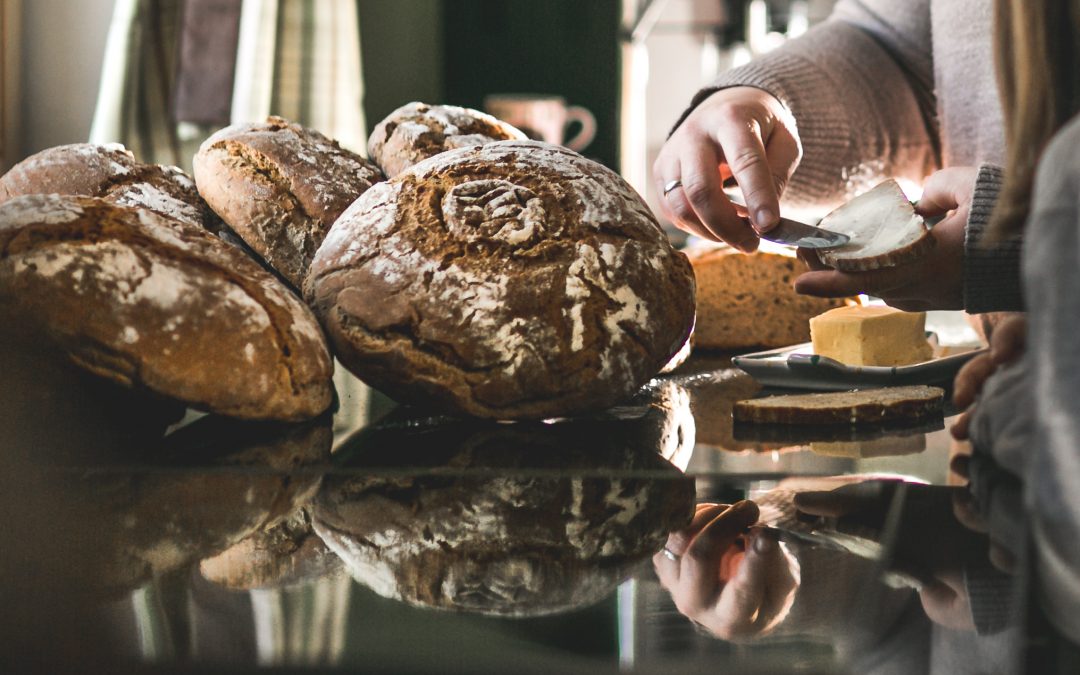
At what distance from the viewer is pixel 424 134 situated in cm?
121

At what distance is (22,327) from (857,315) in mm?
768

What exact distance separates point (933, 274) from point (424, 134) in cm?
60

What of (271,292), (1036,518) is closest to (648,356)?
(271,292)

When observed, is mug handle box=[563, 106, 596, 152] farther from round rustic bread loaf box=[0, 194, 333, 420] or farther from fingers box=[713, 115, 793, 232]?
round rustic bread loaf box=[0, 194, 333, 420]

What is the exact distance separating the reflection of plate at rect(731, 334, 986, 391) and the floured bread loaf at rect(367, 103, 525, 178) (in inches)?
17.1

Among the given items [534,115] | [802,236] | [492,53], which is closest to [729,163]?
[802,236]

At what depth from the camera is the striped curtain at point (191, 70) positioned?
2830mm

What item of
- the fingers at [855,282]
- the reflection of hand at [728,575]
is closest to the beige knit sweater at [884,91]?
the fingers at [855,282]

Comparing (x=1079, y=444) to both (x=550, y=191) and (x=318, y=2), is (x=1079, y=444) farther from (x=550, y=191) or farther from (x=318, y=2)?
(x=318, y=2)

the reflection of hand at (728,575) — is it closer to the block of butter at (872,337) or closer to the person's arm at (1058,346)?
the person's arm at (1058,346)

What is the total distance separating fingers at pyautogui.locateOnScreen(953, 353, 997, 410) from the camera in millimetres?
553

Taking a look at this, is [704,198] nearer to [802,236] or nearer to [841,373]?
[802,236]

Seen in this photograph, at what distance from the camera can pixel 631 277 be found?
852 mm

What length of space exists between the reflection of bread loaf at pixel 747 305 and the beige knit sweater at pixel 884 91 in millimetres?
160
